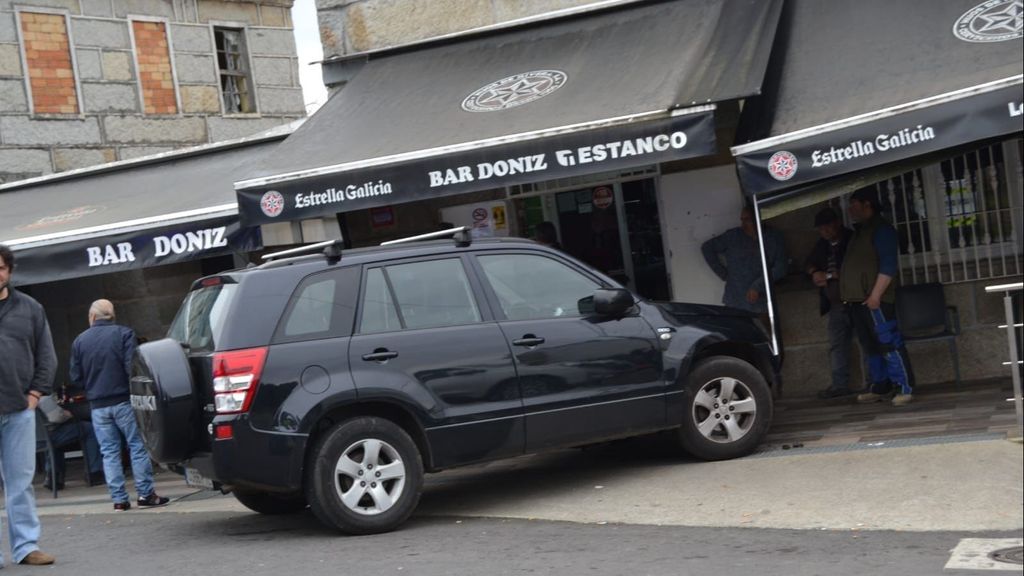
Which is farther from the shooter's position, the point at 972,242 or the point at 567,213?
the point at 567,213

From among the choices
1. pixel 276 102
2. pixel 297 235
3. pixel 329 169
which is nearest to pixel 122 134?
pixel 276 102

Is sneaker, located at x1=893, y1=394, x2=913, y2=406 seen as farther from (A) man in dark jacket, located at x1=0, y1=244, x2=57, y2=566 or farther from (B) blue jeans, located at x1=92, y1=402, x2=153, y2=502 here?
(A) man in dark jacket, located at x1=0, y1=244, x2=57, y2=566

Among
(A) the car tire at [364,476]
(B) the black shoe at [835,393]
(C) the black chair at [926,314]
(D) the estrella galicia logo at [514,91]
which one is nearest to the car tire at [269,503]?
(A) the car tire at [364,476]

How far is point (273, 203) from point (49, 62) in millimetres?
10213

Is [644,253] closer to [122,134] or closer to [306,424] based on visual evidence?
[306,424]

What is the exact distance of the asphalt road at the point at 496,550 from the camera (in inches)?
250

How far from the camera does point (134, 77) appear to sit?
68.4 ft

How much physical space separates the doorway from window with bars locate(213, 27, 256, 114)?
11.0 m

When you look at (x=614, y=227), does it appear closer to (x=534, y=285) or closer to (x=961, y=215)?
(x=961, y=215)

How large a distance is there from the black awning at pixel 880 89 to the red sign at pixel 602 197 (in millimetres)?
Result: 2700

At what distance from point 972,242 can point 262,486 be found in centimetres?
672

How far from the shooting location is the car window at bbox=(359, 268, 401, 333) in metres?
8.13

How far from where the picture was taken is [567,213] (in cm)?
1313

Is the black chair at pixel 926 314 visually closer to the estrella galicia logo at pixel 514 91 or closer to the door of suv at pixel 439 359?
the estrella galicia logo at pixel 514 91
